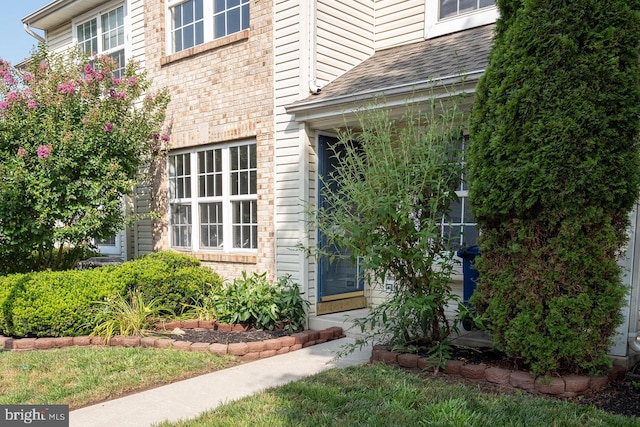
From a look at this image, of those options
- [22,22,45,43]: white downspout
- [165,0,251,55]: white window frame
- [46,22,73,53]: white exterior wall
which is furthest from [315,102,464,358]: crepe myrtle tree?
[22,22,45,43]: white downspout

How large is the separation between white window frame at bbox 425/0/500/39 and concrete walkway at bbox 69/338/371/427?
4831mm

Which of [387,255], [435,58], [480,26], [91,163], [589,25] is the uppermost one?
[480,26]

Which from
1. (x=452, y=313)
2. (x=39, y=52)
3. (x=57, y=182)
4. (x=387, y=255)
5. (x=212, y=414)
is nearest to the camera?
(x=212, y=414)

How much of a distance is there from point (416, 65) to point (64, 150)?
5.34 m

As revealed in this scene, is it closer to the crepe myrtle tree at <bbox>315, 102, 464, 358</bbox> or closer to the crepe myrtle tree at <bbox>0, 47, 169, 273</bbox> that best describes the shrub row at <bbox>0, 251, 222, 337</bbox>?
the crepe myrtle tree at <bbox>0, 47, 169, 273</bbox>

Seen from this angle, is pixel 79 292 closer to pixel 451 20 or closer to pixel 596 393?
pixel 596 393

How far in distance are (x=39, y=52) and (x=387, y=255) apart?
23.7 feet

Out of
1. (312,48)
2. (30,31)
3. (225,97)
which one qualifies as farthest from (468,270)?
(30,31)

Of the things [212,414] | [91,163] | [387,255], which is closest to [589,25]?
[387,255]

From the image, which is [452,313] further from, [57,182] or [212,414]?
[57,182]

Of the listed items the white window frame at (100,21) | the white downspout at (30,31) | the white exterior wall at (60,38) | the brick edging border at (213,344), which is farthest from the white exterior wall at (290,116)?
the white downspout at (30,31)

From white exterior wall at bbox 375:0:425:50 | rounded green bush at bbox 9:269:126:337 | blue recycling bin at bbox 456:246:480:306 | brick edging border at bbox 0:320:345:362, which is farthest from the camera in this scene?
white exterior wall at bbox 375:0:425:50

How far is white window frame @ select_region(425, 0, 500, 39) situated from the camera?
712 centimetres

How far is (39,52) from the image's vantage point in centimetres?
829
